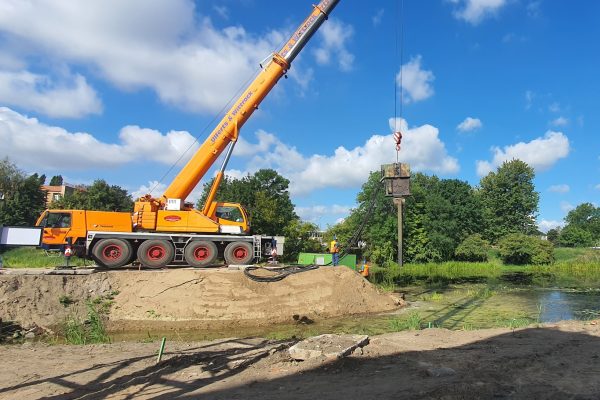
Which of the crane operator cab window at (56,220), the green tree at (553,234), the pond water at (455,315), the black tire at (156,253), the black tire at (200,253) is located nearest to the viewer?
the pond water at (455,315)

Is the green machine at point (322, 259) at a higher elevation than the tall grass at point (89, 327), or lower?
higher

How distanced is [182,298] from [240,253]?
11.1 feet

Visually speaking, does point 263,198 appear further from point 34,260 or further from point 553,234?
point 553,234

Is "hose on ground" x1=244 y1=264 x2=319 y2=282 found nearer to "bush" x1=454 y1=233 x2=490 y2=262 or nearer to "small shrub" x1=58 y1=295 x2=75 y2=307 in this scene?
"small shrub" x1=58 y1=295 x2=75 y2=307

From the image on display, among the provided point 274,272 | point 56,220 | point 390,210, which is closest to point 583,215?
point 390,210

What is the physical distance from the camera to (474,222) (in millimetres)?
59281

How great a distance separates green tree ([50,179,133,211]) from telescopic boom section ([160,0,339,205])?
40.2m

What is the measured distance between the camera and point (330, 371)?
21.6 ft

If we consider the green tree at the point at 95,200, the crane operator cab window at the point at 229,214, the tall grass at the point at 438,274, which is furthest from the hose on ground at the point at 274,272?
the green tree at the point at 95,200

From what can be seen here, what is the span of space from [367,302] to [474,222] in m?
48.3

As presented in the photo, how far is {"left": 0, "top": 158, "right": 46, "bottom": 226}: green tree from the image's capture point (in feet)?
178

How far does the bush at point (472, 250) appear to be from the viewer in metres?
44.8

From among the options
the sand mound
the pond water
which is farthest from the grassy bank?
the sand mound

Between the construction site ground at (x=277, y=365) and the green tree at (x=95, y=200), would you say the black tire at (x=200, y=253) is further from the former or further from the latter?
the green tree at (x=95, y=200)
